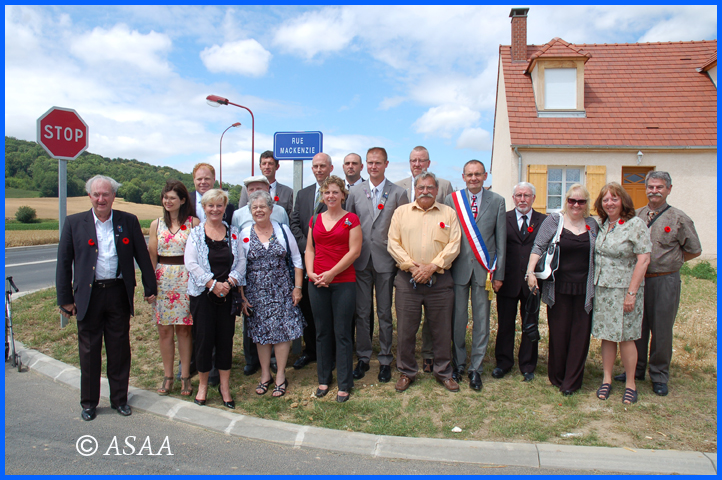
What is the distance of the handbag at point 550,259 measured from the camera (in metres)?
4.37

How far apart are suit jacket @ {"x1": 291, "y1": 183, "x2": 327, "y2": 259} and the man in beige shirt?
42.8 inches

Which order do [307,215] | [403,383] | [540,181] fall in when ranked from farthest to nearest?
1. [540,181]
2. [307,215]
3. [403,383]

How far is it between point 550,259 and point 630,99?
515 inches

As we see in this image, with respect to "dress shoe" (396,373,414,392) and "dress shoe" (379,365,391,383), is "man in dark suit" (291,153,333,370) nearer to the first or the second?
"dress shoe" (379,365,391,383)

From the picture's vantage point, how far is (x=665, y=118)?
13992 mm

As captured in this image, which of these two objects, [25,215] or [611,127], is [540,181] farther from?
[25,215]

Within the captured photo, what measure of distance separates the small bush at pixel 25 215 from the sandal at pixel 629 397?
4836 centimetres

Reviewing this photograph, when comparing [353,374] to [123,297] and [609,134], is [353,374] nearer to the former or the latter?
[123,297]

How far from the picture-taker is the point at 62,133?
20.2ft

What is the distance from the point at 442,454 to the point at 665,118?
48.3ft

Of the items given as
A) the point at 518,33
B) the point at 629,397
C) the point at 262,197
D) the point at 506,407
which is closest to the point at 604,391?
the point at 629,397

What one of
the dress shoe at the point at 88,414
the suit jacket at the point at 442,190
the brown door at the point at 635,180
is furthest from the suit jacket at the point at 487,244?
the brown door at the point at 635,180

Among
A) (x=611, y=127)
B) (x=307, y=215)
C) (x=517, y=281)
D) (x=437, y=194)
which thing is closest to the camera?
(x=517, y=281)

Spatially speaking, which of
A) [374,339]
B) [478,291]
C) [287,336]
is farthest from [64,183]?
[478,291]
